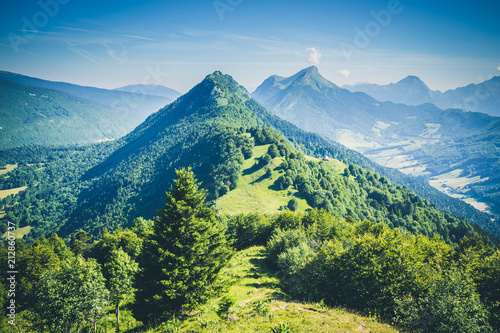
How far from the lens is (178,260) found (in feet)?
63.2

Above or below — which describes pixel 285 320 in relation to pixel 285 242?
above

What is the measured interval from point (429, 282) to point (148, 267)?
25172mm

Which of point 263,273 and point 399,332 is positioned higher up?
point 399,332

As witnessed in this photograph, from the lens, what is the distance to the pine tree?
1903 cm

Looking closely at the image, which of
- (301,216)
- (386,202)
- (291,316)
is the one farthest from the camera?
(386,202)

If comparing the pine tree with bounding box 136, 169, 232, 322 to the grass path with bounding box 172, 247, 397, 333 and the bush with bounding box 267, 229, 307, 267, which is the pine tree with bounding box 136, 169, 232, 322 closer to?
the grass path with bounding box 172, 247, 397, 333

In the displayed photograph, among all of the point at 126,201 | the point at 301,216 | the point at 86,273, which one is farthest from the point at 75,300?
the point at 126,201

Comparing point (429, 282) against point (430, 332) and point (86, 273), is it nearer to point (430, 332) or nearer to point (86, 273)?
point (430, 332)

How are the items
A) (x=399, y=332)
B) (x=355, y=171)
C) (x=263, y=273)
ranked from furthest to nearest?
(x=355, y=171) → (x=263, y=273) → (x=399, y=332)

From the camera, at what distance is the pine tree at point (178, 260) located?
19031 millimetres

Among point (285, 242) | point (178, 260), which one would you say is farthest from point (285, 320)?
point (285, 242)

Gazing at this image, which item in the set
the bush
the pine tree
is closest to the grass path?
the pine tree

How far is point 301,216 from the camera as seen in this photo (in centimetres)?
6309

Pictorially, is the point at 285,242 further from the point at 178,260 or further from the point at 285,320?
the point at 178,260
